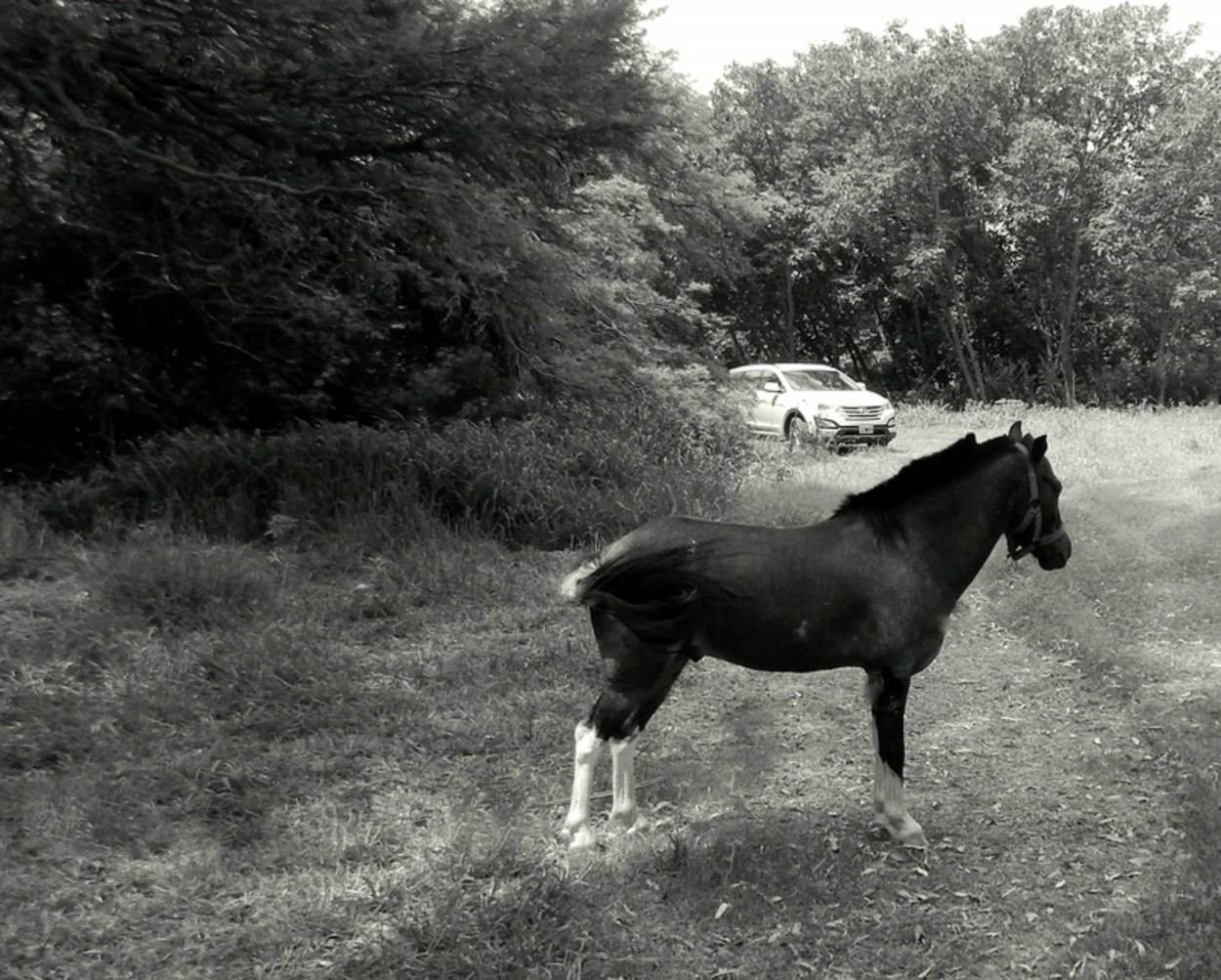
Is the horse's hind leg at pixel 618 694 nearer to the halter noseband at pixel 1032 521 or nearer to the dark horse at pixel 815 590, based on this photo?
the dark horse at pixel 815 590

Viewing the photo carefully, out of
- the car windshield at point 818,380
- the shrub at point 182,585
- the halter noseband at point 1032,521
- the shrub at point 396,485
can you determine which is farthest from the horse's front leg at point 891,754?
the car windshield at point 818,380

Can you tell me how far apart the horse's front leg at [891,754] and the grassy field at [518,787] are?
11cm

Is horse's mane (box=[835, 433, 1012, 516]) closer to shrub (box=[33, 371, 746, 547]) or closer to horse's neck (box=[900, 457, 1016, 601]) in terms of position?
horse's neck (box=[900, 457, 1016, 601])

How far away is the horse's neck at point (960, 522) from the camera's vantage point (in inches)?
180

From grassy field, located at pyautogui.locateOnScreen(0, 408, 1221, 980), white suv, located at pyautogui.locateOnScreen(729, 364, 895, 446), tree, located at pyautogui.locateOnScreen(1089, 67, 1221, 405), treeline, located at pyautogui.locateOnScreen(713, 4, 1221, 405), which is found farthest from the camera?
treeline, located at pyautogui.locateOnScreen(713, 4, 1221, 405)

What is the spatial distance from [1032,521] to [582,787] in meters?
2.36

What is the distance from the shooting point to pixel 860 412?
2039cm

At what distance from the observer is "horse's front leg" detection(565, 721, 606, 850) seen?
4375mm

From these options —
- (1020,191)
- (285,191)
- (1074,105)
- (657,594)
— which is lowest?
(657,594)

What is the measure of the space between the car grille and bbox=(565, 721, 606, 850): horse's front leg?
16716 millimetres

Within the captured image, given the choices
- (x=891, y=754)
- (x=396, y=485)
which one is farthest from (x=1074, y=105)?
(x=891, y=754)

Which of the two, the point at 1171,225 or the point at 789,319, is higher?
the point at 1171,225

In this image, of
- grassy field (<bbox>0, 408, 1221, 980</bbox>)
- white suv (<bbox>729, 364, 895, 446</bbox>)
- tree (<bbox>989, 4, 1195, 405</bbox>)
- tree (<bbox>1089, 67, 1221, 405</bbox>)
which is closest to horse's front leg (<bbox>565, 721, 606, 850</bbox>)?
grassy field (<bbox>0, 408, 1221, 980</bbox>)

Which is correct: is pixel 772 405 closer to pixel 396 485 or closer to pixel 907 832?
pixel 396 485
